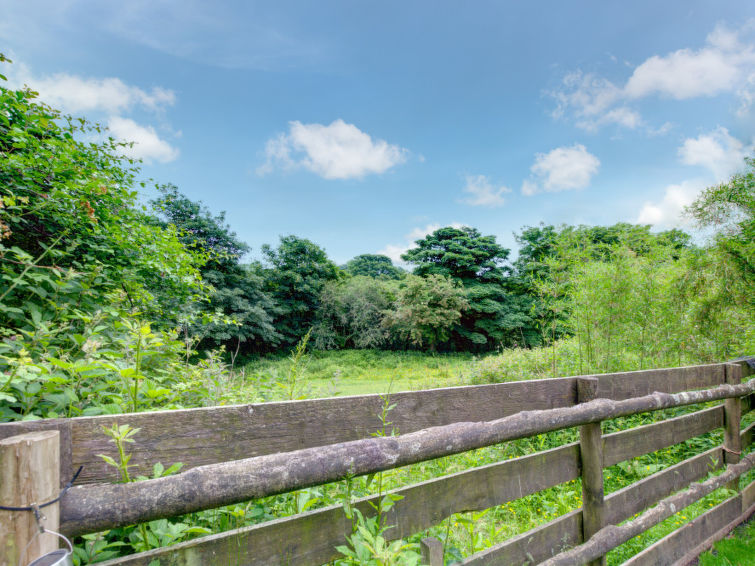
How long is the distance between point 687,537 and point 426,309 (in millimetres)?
20957

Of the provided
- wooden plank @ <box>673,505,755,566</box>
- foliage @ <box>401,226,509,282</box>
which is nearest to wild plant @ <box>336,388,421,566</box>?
wooden plank @ <box>673,505,755,566</box>

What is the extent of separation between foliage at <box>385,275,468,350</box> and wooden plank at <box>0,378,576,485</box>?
2212cm

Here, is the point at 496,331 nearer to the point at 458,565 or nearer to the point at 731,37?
the point at 731,37

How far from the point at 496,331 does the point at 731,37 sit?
70.2 feet

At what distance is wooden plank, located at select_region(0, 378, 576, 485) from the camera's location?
33.9 inches

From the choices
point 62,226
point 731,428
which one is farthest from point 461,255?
point 62,226

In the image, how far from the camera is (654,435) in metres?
2.33

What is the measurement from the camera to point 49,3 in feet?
12.3

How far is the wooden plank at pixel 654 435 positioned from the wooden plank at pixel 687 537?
0.58 metres

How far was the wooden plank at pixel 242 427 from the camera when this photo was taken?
0.86 metres

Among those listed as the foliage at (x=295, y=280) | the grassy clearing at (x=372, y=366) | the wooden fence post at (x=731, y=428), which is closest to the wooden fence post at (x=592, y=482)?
the wooden fence post at (x=731, y=428)

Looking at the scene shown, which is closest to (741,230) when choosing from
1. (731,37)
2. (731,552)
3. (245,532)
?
(731,37)

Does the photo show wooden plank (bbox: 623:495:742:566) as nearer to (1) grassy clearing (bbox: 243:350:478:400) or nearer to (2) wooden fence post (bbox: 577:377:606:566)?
(2) wooden fence post (bbox: 577:377:606:566)

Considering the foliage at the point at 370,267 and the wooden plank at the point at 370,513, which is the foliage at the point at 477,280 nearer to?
the foliage at the point at 370,267
